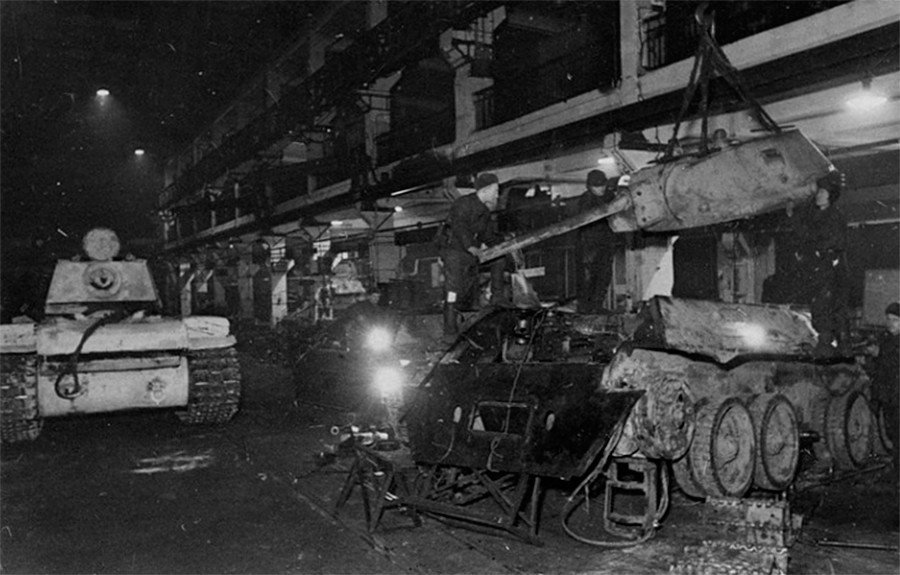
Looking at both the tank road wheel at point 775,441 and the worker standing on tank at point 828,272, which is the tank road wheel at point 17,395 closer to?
the tank road wheel at point 775,441

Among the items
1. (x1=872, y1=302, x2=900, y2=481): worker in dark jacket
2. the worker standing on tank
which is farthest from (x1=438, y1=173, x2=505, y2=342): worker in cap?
(x1=872, y1=302, x2=900, y2=481): worker in dark jacket

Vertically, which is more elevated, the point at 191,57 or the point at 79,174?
the point at 191,57

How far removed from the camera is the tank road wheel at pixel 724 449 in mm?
5785

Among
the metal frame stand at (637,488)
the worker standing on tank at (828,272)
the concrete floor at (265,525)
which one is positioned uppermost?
the worker standing on tank at (828,272)

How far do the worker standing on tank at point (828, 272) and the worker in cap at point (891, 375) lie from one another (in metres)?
0.41

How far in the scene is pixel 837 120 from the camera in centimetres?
1059

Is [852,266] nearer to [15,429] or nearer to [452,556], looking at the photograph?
[452,556]

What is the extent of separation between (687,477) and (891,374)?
9.41 ft

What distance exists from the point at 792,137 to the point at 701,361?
Answer: 1823mm

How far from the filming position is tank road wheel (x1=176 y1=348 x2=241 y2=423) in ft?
32.4

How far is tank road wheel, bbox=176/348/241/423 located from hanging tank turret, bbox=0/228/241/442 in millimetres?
13

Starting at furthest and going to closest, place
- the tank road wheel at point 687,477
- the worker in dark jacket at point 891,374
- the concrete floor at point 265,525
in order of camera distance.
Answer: the worker in dark jacket at point 891,374 < the tank road wheel at point 687,477 < the concrete floor at point 265,525

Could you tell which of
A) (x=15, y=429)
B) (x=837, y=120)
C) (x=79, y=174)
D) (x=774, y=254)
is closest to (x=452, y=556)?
(x=15, y=429)

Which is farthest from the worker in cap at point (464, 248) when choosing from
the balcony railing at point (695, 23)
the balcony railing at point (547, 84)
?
the balcony railing at point (547, 84)
